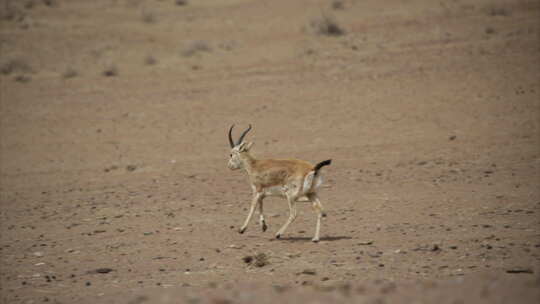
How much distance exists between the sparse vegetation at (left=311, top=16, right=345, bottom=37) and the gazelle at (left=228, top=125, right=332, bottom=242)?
16185 mm

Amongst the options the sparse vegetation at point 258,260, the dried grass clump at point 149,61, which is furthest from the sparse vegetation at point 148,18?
the sparse vegetation at point 258,260

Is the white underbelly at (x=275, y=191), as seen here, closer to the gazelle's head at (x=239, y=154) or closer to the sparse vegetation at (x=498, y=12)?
the gazelle's head at (x=239, y=154)

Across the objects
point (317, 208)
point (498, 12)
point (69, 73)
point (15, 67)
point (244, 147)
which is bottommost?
point (317, 208)

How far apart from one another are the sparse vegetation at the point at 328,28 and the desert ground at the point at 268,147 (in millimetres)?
92

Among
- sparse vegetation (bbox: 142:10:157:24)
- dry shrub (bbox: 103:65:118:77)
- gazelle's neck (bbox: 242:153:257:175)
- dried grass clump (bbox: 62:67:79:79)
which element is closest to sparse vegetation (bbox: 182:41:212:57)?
dry shrub (bbox: 103:65:118:77)

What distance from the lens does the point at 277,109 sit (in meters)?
22.4

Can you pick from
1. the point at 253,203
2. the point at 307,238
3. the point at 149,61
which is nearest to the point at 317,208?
the point at 307,238

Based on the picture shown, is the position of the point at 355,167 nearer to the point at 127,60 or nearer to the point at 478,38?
the point at 478,38

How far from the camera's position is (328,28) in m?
28.1

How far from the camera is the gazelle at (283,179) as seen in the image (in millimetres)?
11641

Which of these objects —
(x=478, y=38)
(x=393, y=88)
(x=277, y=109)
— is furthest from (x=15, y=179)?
(x=478, y=38)

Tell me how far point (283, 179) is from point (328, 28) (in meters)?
17.0

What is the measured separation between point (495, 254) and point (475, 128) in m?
10.1

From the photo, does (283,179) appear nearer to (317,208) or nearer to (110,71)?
(317,208)
